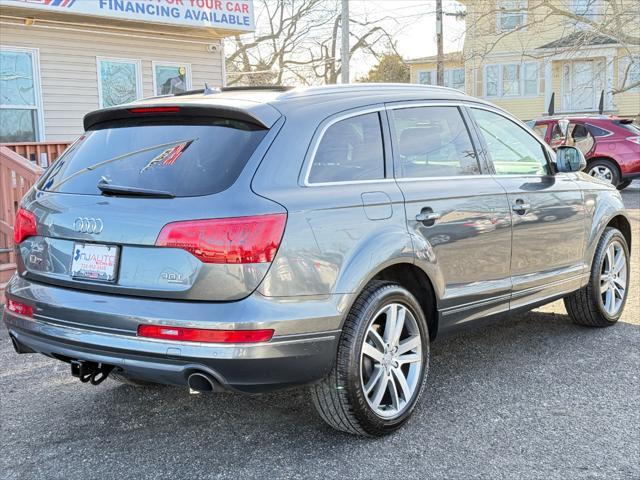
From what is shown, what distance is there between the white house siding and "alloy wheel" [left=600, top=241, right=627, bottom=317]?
9096 millimetres

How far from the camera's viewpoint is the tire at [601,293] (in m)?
5.58

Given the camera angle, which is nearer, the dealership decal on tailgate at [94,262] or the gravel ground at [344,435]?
the dealership decal on tailgate at [94,262]

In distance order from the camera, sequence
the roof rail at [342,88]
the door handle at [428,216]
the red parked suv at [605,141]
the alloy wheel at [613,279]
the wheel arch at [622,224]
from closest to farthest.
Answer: the roof rail at [342,88] → the door handle at [428,216] → the alloy wheel at [613,279] → the wheel arch at [622,224] → the red parked suv at [605,141]

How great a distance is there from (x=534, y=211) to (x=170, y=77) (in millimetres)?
10007

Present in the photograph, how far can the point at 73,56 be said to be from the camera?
12.0 metres

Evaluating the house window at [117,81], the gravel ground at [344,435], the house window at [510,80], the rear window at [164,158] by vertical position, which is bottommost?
the gravel ground at [344,435]

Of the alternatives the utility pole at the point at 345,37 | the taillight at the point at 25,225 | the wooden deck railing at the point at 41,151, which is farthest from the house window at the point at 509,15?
the taillight at the point at 25,225

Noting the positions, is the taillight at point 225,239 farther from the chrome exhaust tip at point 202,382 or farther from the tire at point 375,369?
the tire at point 375,369

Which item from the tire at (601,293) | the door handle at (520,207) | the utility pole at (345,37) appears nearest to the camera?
the door handle at (520,207)

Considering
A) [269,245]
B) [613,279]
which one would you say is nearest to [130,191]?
[269,245]

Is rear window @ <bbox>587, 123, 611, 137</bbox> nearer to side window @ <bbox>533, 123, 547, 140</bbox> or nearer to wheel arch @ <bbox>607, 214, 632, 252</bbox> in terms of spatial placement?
side window @ <bbox>533, 123, 547, 140</bbox>

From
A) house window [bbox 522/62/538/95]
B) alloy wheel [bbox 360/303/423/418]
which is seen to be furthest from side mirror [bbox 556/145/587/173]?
house window [bbox 522/62/538/95]

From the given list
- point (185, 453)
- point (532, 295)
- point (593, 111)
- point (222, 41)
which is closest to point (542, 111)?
point (593, 111)

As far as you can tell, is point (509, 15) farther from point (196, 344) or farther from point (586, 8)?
point (196, 344)
